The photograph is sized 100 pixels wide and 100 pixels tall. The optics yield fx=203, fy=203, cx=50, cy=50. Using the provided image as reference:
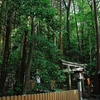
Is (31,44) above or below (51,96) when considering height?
above

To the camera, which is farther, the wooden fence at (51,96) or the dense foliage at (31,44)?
the dense foliage at (31,44)

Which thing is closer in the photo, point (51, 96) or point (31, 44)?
point (51, 96)

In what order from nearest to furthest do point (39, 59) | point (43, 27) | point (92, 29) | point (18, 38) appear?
point (39, 59) → point (43, 27) → point (18, 38) → point (92, 29)

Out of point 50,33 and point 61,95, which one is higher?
point 50,33

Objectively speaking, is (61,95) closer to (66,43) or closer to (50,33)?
(50,33)

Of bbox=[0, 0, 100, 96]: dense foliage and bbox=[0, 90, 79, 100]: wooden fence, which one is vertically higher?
bbox=[0, 0, 100, 96]: dense foliage

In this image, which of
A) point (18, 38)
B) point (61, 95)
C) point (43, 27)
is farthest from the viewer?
point (18, 38)

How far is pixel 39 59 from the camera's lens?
1131cm

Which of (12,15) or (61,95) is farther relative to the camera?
(12,15)

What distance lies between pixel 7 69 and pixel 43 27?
324cm

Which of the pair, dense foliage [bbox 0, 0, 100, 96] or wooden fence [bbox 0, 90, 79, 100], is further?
dense foliage [bbox 0, 0, 100, 96]

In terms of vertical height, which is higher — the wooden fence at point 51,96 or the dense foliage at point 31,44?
the dense foliage at point 31,44

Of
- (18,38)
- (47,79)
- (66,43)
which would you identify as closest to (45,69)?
(47,79)

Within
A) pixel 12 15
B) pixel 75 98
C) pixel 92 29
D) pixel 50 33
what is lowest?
pixel 75 98
